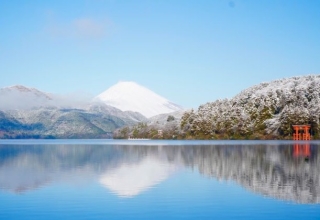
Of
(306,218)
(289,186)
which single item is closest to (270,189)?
(289,186)

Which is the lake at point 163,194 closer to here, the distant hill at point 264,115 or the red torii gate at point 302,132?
the red torii gate at point 302,132

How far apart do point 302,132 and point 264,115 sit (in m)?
16.4

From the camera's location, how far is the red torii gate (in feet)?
532

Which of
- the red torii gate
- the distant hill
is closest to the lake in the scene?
the red torii gate

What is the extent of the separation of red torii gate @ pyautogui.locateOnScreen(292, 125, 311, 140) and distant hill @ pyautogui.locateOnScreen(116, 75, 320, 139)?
210 cm

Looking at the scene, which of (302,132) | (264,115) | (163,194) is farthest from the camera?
(264,115)

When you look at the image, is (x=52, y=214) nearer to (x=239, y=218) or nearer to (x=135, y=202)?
(x=135, y=202)

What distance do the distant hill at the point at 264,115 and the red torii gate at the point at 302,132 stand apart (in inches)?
82.5

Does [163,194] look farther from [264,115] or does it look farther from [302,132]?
[264,115]

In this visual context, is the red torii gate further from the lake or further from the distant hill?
the lake

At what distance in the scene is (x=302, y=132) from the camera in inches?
6501

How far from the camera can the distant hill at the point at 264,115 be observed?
168 m

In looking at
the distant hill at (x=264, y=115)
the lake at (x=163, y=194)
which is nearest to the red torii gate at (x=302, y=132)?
the distant hill at (x=264, y=115)

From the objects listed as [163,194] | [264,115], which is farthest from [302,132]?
[163,194]
